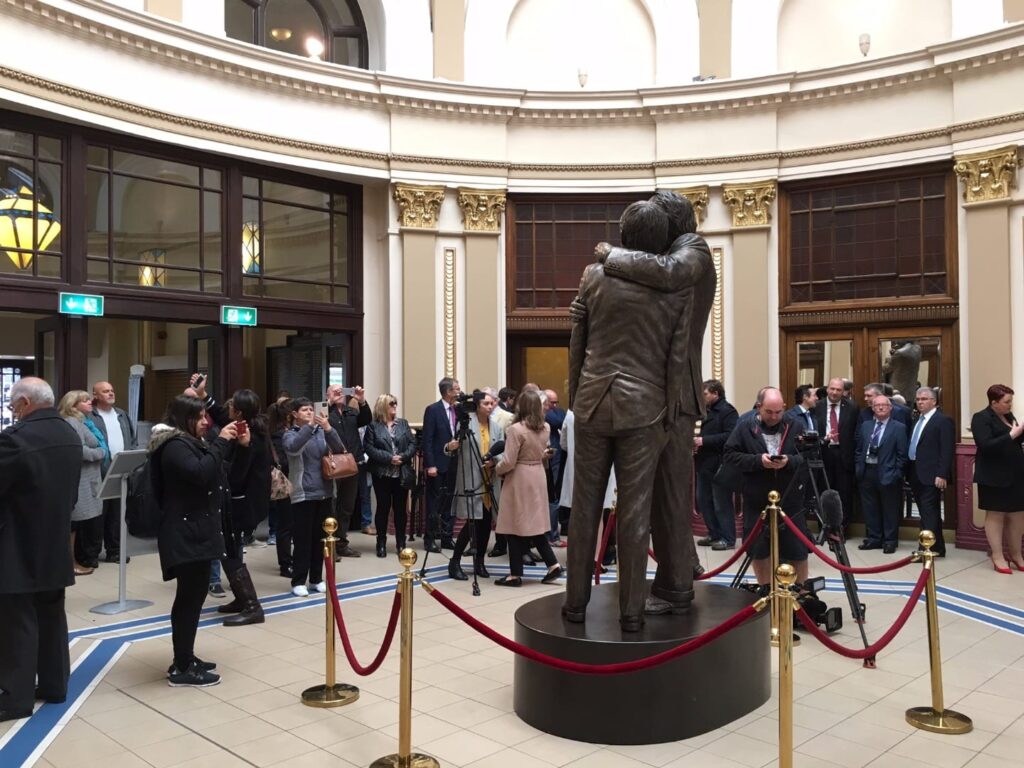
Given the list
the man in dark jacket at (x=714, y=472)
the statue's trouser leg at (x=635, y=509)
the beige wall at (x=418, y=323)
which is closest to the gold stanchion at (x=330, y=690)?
the statue's trouser leg at (x=635, y=509)

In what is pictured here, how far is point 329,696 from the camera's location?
15.8 feet

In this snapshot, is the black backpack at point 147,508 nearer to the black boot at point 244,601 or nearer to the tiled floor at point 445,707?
the tiled floor at point 445,707

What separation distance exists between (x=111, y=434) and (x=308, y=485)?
2.74 meters

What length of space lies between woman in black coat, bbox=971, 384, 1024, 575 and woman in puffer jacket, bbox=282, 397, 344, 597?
607cm

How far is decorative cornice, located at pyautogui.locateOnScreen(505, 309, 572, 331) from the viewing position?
1237 centimetres

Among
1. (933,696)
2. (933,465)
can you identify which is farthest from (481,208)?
(933,696)

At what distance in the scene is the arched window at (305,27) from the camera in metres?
11.4

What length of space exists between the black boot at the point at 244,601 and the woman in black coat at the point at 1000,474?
672 centimetres

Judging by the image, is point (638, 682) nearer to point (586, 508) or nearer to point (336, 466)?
point (586, 508)

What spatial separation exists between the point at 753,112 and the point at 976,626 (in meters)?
7.60

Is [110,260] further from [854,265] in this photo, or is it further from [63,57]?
[854,265]

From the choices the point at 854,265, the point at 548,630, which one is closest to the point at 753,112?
the point at 854,265

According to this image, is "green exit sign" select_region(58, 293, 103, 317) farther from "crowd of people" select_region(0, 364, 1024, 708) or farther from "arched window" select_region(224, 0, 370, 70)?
"arched window" select_region(224, 0, 370, 70)

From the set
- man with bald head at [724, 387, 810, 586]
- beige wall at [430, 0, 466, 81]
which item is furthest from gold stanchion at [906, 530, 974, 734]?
beige wall at [430, 0, 466, 81]
